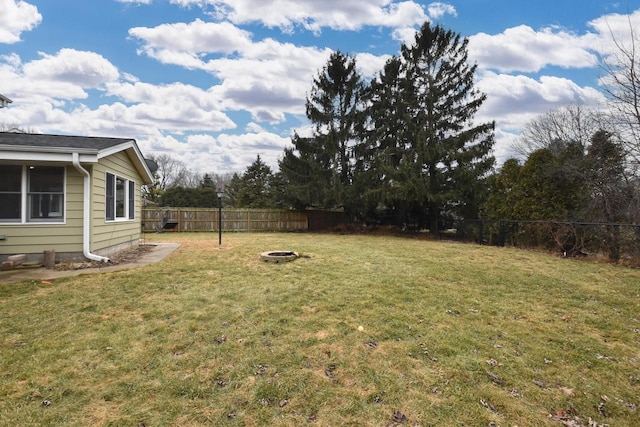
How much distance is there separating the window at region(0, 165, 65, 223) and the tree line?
556cm

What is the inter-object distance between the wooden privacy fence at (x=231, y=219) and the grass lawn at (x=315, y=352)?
13.7 meters

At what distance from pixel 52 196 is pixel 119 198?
2.19 meters

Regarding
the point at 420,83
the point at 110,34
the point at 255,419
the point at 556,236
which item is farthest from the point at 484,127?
the point at 255,419

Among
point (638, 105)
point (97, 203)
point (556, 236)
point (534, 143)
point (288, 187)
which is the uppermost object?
point (534, 143)

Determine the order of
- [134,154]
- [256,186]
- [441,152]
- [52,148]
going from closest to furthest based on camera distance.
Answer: [52,148], [134,154], [441,152], [256,186]

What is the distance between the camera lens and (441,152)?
16516 mm

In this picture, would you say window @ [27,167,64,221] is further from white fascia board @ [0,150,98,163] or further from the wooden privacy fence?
the wooden privacy fence

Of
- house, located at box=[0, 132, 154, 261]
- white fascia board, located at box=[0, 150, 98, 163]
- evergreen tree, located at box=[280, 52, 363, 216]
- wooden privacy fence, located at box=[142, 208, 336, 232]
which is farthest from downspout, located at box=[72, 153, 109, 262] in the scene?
evergreen tree, located at box=[280, 52, 363, 216]

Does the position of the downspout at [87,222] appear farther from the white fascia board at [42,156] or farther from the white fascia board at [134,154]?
the white fascia board at [134,154]

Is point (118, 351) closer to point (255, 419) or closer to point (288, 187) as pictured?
point (255, 419)

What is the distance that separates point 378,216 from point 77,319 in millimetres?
17879

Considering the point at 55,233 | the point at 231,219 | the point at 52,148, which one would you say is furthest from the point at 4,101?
the point at 231,219

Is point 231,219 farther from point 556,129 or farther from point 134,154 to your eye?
point 556,129

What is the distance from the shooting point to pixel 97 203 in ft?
25.3
